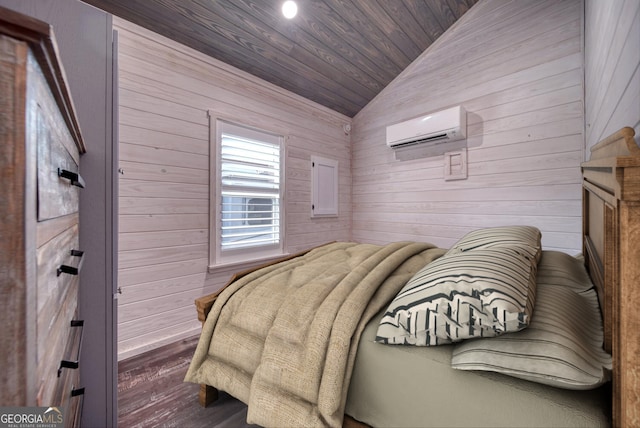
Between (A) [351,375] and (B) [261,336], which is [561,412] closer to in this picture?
(A) [351,375]

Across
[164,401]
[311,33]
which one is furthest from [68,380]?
[311,33]

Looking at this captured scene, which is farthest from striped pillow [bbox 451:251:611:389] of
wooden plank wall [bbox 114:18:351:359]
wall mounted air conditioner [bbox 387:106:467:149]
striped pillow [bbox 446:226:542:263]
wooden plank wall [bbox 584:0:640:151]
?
wall mounted air conditioner [bbox 387:106:467:149]

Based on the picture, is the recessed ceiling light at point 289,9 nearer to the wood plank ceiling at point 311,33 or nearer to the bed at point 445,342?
the wood plank ceiling at point 311,33

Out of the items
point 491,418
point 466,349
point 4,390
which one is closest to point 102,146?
point 4,390

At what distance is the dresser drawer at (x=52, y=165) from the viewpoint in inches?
18.2

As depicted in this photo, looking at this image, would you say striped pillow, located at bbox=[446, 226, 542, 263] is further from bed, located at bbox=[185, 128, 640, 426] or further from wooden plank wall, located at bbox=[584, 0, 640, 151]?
wooden plank wall, located at bbox=[584, 0, 640, 151]

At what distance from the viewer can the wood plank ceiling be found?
6.81ft

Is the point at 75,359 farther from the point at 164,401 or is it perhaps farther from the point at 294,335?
the point at 164,401

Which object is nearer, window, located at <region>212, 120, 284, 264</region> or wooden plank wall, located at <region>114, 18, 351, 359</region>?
wooden plank wall, located at <region>114, 18, 351, 359</region>

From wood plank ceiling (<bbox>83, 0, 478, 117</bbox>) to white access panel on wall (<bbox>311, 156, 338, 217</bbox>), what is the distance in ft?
2.68

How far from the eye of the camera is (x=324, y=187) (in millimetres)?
3617

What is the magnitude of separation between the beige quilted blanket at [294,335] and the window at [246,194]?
119 cm

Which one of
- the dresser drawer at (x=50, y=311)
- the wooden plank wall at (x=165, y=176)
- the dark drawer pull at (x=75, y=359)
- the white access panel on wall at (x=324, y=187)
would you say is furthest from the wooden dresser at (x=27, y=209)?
the white access panel on wall at (x=324, y=187)

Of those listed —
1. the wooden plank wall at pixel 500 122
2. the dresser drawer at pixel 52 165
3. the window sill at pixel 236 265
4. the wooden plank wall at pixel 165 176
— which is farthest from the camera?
the window sill at pixel 236 265
